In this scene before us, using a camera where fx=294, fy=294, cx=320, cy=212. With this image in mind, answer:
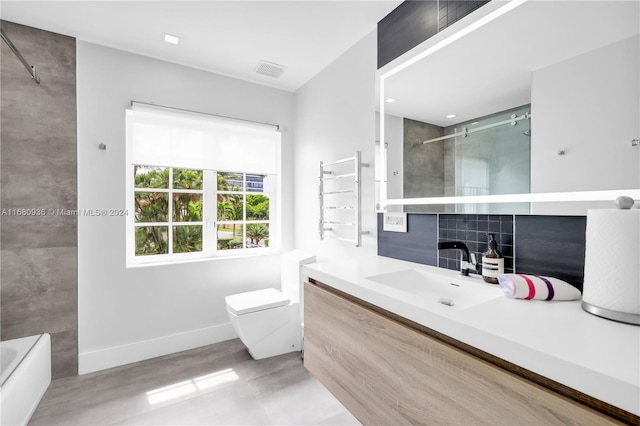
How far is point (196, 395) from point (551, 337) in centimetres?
195

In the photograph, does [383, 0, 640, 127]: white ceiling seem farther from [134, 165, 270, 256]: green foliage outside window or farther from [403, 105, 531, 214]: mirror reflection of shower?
[134, 165, 270, 256]: green foliage outside window

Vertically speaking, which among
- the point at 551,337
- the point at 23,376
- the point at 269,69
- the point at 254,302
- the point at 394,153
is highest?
the point at 269,69

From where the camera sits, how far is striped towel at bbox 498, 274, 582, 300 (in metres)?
0.92

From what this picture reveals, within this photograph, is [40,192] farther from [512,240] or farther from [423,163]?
[512,240]

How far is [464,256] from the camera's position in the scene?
133 centimetres

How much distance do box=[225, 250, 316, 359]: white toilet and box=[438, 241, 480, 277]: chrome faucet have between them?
1.26 meters

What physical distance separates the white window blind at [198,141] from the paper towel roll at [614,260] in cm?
246

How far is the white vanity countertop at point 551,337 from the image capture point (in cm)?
53

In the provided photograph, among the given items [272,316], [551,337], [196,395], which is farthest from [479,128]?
[196,395]

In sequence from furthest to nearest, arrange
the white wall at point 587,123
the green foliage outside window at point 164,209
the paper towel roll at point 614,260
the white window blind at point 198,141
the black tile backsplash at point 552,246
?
the green foliage outside window at point 164,209, the white window blind at point 198,141, the black tile backsplash at point 552,246, the white wall at point 587,123, the paper towel roll at point 614,260

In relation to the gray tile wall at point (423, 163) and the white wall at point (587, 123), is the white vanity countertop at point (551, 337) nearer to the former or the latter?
the white wall at point (587, 123)

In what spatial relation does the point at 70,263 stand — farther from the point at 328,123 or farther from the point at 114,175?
the point at 328,123

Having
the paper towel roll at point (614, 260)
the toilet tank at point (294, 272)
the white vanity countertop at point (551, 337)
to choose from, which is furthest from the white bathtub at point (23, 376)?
the paper towel roll at point (614, 260)

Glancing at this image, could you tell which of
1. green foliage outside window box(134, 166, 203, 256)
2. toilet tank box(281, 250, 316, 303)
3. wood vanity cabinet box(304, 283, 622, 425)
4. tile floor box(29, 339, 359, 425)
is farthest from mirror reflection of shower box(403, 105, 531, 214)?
green foliage outside window box(134, 166, 203, 256)
